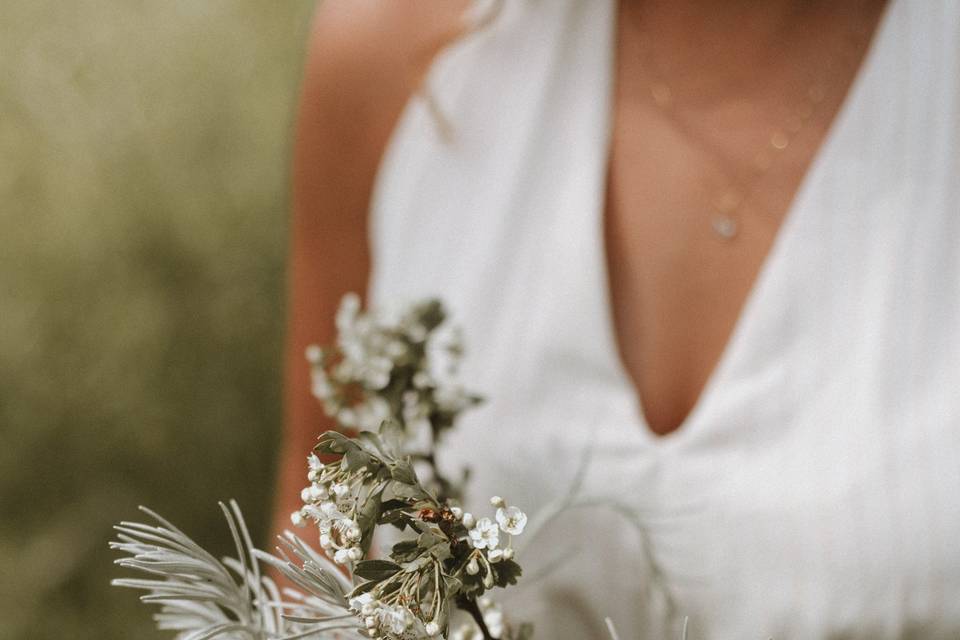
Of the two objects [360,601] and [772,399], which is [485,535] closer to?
[360,601]

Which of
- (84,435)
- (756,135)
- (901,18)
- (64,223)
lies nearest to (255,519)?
(84,435)

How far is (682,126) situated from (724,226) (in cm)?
10

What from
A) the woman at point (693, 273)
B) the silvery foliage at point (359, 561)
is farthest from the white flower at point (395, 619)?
the woman at point (693, 273)

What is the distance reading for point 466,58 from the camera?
0.93 meters

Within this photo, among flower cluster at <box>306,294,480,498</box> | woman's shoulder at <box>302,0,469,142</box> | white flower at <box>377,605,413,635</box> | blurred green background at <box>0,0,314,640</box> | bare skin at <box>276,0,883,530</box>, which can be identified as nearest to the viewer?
white flower at <box>377,605,413,635</box>

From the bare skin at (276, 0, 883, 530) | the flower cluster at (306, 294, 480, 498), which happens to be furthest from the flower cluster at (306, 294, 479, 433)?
the bare skin at (276, 0, 883, 530)

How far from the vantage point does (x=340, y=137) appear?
3.25 ft

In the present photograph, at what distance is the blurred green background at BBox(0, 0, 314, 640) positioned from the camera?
5.02ft

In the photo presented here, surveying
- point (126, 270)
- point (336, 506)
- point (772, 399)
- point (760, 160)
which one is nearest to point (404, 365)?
point (336, 506)

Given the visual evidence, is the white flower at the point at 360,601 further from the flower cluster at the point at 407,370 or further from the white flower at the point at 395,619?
the flower cluster at the point at 407,370

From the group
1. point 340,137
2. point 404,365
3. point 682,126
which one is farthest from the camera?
point 340,137

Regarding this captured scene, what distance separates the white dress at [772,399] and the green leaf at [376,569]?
388mm

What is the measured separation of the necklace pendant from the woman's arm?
305 millimetres

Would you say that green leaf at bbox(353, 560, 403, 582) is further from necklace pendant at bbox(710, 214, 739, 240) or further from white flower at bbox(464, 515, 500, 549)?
necklace pendant at bbox(710, 214, 739, 240)
